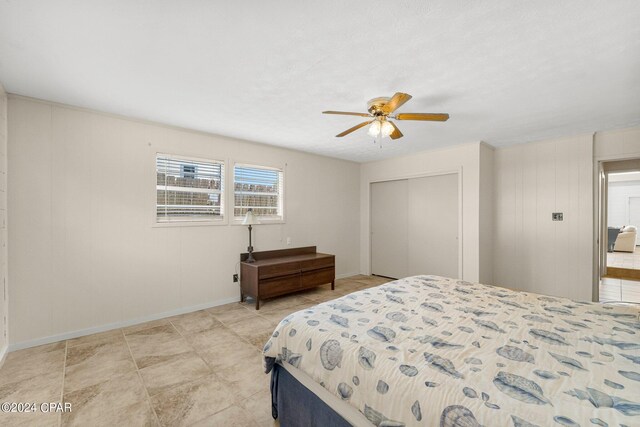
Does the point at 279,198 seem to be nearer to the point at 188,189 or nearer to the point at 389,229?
the point at 188,189

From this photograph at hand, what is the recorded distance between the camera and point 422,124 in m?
3.30

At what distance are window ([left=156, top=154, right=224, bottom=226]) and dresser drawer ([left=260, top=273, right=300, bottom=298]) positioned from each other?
1144 millimetres

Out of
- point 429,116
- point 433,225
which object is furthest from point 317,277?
point 429,116

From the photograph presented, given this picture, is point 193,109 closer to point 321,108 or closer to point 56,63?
point 56,63

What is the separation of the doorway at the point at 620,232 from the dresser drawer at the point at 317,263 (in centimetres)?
382

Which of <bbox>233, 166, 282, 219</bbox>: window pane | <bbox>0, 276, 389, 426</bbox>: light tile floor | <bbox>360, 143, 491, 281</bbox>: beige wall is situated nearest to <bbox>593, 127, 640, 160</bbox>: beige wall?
<bbox>360, 143, 491, 281</bbox>: beige wall

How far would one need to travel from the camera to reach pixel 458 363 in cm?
122

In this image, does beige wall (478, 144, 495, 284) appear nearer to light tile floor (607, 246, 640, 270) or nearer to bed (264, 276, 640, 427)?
bed (264, 276, 640, 427)

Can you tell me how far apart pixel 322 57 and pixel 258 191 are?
265 centimetres

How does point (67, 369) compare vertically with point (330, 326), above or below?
below

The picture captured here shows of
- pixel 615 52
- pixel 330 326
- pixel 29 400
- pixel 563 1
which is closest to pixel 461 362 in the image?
pixel 330 326

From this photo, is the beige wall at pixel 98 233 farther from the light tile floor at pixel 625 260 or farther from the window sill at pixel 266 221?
the light tile floor at pixel 625 260

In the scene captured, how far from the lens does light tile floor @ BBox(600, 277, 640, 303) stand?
4.05 meters

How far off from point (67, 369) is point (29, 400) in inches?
14.3
